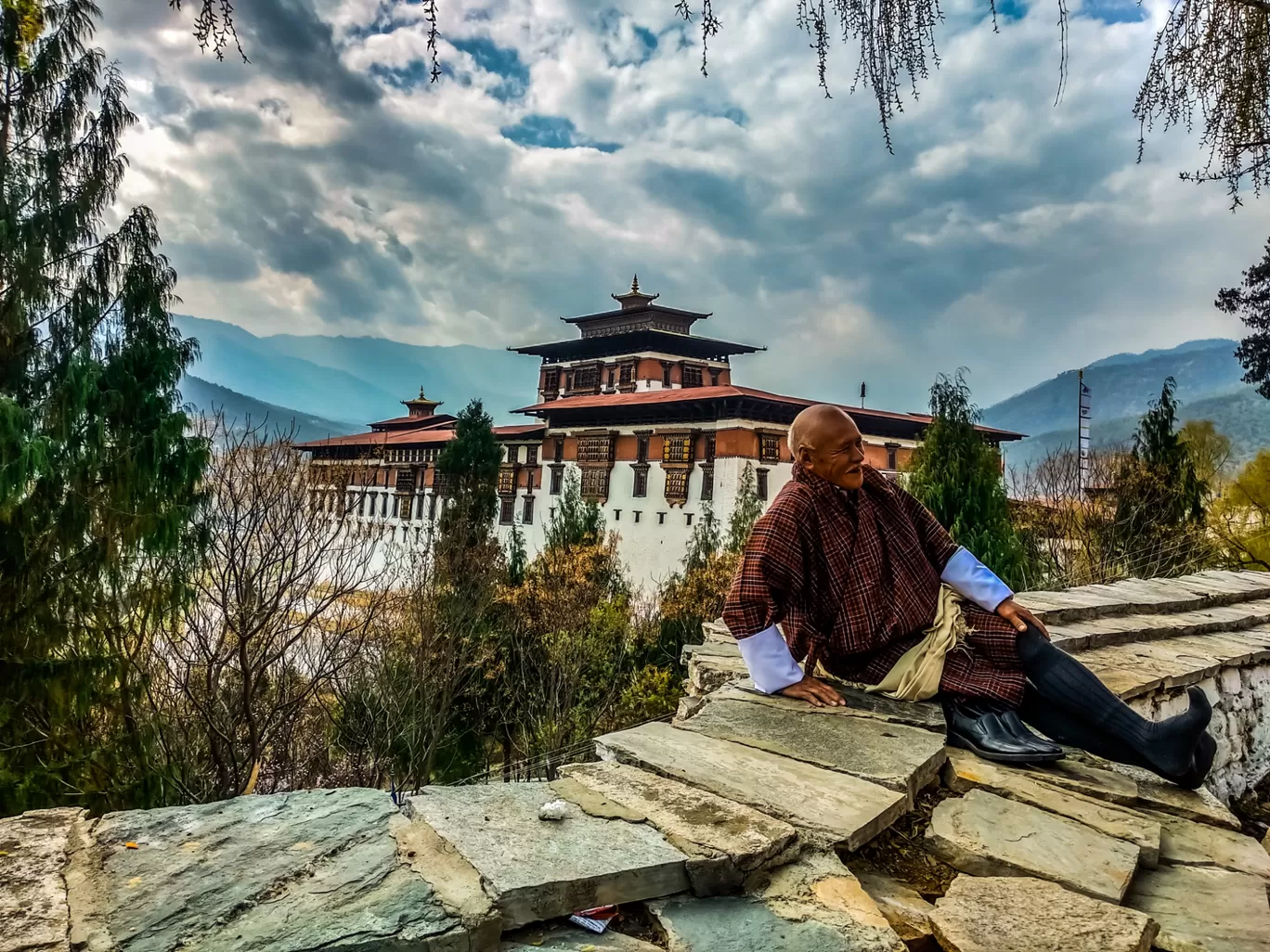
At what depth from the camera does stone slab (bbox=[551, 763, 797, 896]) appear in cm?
149

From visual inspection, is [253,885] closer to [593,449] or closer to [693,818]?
[693,818]

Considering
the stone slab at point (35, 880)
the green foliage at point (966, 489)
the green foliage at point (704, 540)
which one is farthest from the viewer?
the green foliage at point (704, 540)

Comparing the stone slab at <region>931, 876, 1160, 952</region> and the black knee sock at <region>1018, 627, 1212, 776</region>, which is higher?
the black knee sock at <region>1018, 627, 1212, 776</region>

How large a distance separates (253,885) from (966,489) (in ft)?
34.9

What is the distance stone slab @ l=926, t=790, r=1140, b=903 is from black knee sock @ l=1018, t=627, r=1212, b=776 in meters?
0.47

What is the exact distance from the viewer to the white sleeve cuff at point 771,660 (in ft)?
8.15

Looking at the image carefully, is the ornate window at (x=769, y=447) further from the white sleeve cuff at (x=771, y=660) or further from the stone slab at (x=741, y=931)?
the stone slab at (x=741, y=931)

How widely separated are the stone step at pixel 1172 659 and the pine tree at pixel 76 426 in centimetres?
974

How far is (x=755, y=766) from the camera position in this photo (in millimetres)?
2047

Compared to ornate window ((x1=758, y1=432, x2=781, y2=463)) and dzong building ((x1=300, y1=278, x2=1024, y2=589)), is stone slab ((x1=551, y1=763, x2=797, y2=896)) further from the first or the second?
ornate window ((x1=758, y1=432, x2=781, y2=463))

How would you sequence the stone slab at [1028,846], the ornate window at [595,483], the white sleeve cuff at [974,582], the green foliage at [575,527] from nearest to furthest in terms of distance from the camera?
the stone slab at [1028,846]
the white sleeve cuff at [974,582]
the green foliage at [575,527]
the ornate window at [595,483]

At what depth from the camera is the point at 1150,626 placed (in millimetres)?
3766

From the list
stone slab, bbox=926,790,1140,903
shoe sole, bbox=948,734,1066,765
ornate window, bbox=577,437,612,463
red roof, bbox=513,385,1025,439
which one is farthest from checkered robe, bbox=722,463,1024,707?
ornate window, bbox=577,437,612,463

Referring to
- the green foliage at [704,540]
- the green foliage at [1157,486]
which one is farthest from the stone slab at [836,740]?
the green foliage at [704,540]
